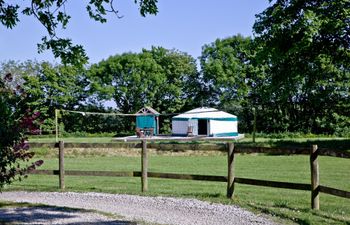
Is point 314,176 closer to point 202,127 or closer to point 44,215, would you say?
point 44,215

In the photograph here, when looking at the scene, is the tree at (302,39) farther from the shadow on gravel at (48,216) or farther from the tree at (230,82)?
the tree at (230,82)

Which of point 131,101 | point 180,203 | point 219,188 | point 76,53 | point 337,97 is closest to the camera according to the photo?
point 76,53

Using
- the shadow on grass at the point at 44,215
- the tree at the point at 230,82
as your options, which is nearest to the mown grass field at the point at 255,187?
the shadow on grass at the point at 44,215

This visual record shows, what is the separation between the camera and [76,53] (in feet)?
22.1

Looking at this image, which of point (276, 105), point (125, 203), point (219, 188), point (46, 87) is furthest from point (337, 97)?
point (125, 203)

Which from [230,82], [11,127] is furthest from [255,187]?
[230,82]

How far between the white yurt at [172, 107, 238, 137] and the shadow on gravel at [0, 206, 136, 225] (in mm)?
37319

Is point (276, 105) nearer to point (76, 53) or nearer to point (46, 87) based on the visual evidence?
point (46, 87)

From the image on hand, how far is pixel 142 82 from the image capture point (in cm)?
5588

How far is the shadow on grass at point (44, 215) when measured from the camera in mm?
6918

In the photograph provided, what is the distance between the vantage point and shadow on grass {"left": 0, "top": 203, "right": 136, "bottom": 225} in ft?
22.7

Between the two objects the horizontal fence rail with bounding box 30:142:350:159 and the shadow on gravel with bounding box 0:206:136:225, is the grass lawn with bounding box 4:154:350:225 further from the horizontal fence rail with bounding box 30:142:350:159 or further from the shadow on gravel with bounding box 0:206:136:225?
the shadow on gravel with bounding box 0:206:136:225

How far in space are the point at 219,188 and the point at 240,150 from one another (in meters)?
2.40

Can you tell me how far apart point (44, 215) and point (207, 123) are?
126 ft
